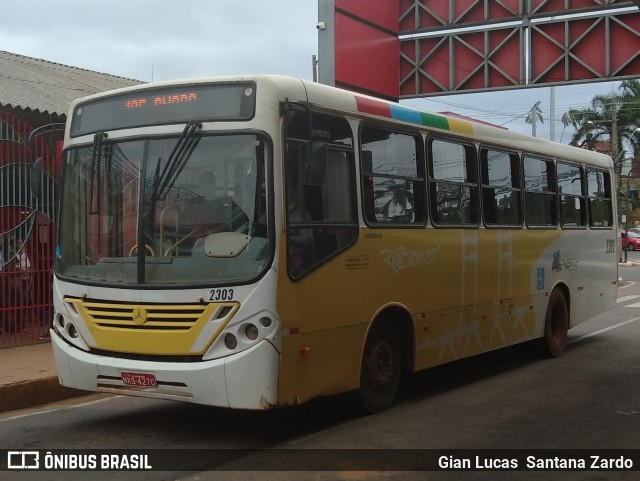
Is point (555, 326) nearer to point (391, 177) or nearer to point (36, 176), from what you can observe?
point (391, 177)

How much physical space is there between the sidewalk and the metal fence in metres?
1.18

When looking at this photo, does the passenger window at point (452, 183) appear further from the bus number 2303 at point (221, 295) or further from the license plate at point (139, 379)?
the license plate at point (139, 379)

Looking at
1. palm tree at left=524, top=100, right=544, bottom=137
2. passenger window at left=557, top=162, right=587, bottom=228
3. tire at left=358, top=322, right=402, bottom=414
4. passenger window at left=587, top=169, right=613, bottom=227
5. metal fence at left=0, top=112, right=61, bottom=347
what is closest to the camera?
tire at left=358, top=322, right=402, bottom=414

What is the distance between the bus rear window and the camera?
21.4 ft

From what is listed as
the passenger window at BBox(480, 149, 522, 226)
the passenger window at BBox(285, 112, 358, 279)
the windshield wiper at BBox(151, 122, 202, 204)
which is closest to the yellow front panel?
the passenger window at BBox(285, 112, 358, 279)

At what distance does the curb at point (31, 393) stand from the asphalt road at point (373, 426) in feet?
0.64

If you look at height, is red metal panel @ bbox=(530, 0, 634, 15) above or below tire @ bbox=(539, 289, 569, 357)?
above

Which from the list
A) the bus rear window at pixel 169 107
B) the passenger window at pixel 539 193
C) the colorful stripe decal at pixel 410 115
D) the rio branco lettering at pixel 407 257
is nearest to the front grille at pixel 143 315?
the bus rear window at pixel 169 107

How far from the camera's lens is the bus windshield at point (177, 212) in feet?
20.9

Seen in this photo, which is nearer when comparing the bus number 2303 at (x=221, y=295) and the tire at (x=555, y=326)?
the bus number 2303 at (x=221, y=295)

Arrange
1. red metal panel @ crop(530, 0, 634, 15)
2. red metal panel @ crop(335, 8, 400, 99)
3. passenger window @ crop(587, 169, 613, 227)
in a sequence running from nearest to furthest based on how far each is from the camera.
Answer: passenger window @ crop(587, 169, 613, 227)
red metal panel @ crop(335, 8, 400, 99)
red metal panel @ crop(530, 0, 634, 15)

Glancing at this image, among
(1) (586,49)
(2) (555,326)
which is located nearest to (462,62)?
(1) (586,49)

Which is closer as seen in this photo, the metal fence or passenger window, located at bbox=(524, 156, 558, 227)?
passenger window, located at bbox=(524, 156, 558, 227)

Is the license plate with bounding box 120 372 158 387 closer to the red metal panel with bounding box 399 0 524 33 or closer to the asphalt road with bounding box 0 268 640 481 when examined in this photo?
the asphalt road with bounding box 0 268 640 481
